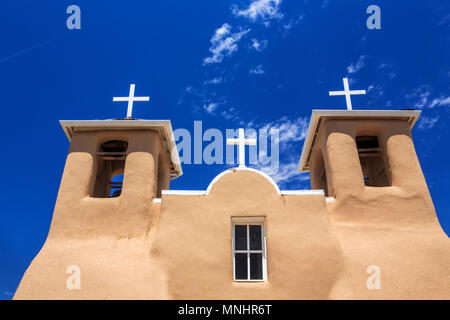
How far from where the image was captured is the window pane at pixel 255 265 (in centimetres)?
905

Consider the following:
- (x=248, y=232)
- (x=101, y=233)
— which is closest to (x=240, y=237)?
(x=248, y=232)

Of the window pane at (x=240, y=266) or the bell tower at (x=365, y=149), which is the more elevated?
the bell tower at (x=365, y=149)

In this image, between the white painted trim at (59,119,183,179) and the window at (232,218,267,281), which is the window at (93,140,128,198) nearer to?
the white painted trim at (59,119,183,179)

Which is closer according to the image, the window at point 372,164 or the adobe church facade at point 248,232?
the adobe church facade at point 248,232

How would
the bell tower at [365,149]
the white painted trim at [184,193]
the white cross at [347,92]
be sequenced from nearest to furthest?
the white painted trim at [184,193], the bell tower at [365,149], the white cross at [347,92]

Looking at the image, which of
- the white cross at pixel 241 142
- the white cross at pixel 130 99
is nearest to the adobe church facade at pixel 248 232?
the white cross at pixel 241 142

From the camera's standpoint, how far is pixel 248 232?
9539 millimetres

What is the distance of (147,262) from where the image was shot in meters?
8.97

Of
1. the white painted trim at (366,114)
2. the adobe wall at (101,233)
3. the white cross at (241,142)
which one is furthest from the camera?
the white painted trim at (366,114)

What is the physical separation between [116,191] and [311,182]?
6938 mm

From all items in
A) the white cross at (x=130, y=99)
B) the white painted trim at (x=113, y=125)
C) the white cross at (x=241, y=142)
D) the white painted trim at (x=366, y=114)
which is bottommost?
the white cross at (x=241, y=142)

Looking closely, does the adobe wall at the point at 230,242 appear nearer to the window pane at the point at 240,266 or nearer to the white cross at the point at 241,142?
the window pane at the point at 240,266
